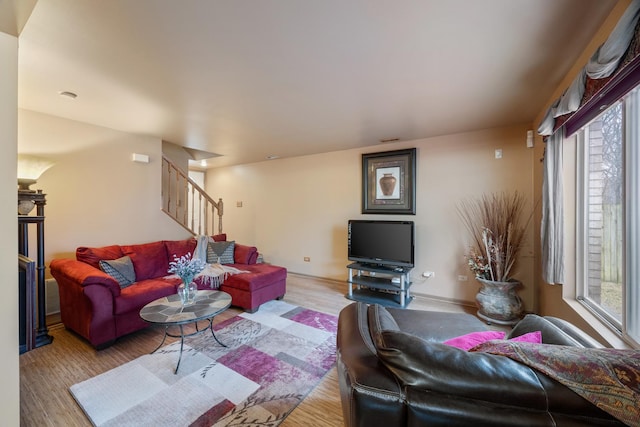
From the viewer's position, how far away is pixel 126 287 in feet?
9.46

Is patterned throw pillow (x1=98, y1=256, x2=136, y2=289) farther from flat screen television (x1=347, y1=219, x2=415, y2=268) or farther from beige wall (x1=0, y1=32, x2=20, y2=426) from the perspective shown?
flat screen television (x1=347, y1=219, x2=415, y2=268)

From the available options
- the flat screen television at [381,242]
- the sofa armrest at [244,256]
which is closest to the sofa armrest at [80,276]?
the sofa armrest at [244,256]

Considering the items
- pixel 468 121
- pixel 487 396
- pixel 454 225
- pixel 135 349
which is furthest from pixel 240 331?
pixel 468 121

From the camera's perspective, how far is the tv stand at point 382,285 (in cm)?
360

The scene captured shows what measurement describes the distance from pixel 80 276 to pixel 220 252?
174cm

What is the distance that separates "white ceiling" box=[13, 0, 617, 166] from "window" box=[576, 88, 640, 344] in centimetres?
60

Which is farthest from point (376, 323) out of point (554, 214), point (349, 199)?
point (349, 199)

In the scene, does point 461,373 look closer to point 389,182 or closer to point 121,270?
point 121,270

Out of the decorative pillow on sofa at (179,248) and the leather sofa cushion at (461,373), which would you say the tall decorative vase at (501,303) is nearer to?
the leather sofa cushion at (461,373)

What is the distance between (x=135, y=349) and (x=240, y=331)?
3.14 ft

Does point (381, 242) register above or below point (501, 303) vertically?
above

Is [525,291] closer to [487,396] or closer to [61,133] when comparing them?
[487,396]

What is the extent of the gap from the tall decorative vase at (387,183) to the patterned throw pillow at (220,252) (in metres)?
2.65

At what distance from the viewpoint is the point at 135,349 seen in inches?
95.6
